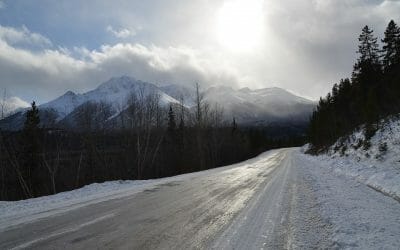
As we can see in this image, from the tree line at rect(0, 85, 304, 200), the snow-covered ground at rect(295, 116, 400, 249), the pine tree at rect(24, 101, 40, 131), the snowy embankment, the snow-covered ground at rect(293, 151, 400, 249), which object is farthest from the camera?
the pine tree at rect(24, 101, 40, 131)

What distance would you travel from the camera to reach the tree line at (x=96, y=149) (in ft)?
124

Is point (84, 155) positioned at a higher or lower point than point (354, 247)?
higher

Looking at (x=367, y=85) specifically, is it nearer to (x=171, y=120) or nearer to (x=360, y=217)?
(x=171, y=120)

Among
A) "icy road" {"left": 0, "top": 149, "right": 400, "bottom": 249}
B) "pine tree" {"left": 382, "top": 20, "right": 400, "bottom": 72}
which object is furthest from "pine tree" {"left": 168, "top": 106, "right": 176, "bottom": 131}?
"icy road" {"left": 0, "top": 149, "right": 400, "bottom": 249}

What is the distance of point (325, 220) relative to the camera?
762 cm

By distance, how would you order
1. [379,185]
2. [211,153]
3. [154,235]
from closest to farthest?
[154,235], [379,185], [211,153]

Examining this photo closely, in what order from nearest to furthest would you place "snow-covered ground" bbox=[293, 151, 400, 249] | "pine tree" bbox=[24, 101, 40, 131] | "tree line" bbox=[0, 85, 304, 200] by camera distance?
1. "snow-covered ground" bbox=[293, 151, 400, 249]
2. "tree line" bbox=[0, 85, 304, 200]
3. "pine tree" bbox=[24, 101, 40, 131]

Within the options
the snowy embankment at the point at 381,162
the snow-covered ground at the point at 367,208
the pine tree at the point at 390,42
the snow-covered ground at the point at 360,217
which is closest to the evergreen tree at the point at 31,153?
the snowy embankment at the point at 381,162

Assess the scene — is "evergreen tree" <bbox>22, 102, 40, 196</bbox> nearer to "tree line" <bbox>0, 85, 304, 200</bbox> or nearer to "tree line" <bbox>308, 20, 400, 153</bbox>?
"tree line" <bbox>0, 85, 304, 200</bbox>

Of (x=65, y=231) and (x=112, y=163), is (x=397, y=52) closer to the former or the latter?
(x=112, y=163)

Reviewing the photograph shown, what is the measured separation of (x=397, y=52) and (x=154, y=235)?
50.8 metres

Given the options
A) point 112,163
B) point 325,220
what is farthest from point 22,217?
point 112,163

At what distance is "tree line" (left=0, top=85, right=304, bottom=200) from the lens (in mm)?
37938

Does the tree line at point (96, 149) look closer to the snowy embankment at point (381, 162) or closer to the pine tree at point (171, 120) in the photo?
the pine tree at point (171, 120)
